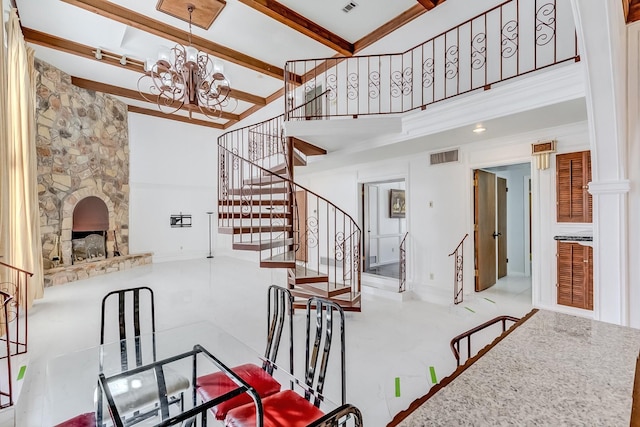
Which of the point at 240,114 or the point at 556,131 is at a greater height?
the point at 240,114

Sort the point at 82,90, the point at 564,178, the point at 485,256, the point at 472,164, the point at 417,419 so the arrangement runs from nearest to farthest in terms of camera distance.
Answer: the point at 417,419 → the point at 564,178 → the point at 472,164 → the point at 485,256 → the point at 82,90

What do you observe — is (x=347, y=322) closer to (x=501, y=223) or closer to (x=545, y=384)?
(x=545, y=384)

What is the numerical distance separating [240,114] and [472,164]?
23.3 ft

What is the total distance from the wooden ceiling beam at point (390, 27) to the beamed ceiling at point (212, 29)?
14 millimetres

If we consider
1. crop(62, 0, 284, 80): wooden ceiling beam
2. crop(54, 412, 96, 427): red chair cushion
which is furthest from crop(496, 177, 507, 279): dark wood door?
crop(54, 412, 96, 427): red chair cushion

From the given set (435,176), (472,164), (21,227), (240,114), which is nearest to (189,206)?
(240,114)

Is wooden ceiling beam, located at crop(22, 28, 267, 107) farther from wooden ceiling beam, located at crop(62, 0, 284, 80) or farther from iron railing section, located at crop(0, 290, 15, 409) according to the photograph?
iron railing section, located at crop(0, 290, 15, 409)

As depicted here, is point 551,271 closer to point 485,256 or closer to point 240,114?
point 485,256

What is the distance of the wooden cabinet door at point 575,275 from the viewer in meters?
3.55

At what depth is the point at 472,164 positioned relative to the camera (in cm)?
457

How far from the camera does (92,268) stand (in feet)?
21.5

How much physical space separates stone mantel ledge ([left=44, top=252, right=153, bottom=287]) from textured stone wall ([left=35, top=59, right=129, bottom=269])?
374 mm

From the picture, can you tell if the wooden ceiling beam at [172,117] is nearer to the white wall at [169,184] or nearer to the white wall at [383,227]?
the white wall at [169,184]

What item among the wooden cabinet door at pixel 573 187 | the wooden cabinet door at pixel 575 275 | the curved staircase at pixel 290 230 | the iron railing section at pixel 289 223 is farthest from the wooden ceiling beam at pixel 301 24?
the wooden cabinet door at pixel 575 275
